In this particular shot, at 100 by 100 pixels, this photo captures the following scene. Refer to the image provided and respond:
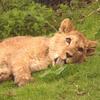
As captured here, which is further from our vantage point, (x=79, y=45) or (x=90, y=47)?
(x=90, y=47)

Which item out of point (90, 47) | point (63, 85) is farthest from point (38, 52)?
point (63, 85)

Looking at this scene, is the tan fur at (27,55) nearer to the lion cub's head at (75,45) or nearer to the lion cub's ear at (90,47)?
the lion cub's head at (75,45)

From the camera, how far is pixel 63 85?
802cm

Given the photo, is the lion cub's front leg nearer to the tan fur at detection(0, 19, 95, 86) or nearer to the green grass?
the tan fur at detection(0, 19, 95, 86)

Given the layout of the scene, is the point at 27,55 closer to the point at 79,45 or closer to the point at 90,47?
the point at 79,45

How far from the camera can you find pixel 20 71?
838 cm

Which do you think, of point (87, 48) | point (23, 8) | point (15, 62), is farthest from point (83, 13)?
point (15, 62)

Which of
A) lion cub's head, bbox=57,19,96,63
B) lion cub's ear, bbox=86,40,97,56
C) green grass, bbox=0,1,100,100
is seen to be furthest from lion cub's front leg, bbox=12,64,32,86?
lion cub's ear, bbox=86,40,97,56

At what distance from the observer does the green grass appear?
7.54 meters

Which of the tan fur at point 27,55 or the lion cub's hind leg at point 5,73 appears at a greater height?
the tan fur at point 27,55

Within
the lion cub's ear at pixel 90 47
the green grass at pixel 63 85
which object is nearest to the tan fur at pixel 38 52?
the lion cub's ear at pixel 90 47

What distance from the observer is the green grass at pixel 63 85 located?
24.7ft

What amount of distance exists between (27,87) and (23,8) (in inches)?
185

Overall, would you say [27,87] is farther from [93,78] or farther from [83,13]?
[83,13]
